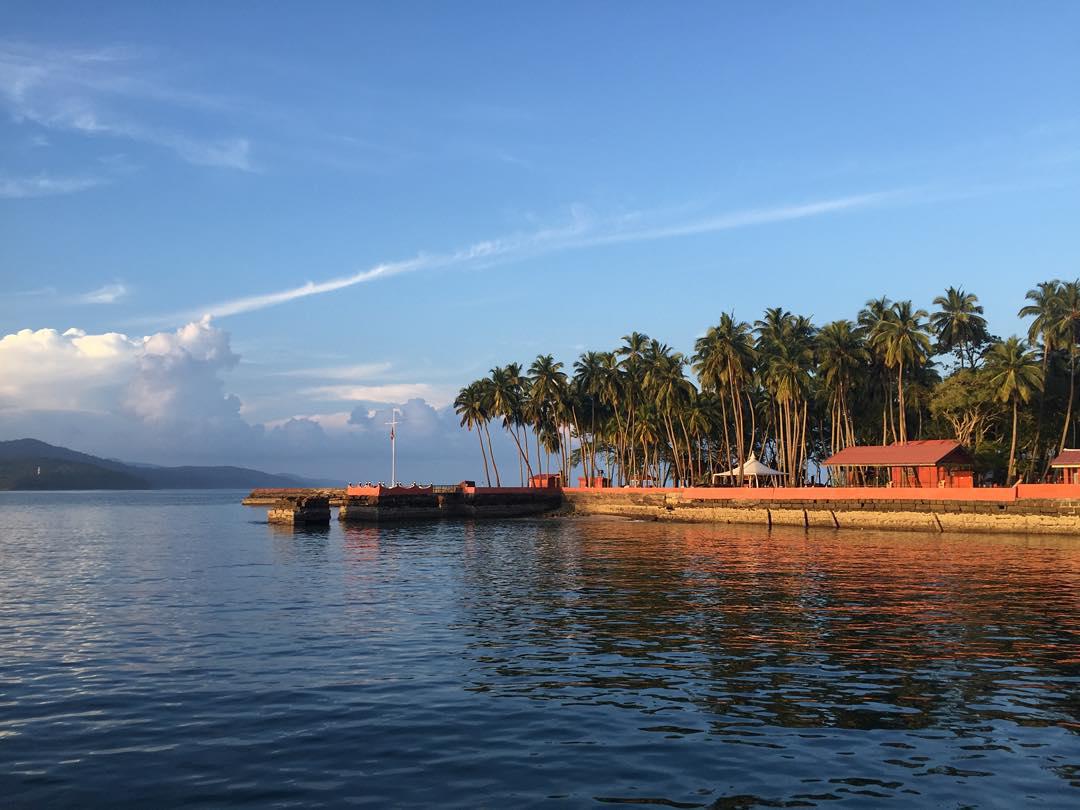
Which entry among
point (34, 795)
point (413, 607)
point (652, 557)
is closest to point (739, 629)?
point (413, 607)

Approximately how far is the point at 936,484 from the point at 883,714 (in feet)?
235

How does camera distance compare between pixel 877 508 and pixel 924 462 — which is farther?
pixel 924 462

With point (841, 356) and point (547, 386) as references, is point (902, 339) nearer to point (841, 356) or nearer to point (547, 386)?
point (841, 356)

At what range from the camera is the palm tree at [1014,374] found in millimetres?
79500

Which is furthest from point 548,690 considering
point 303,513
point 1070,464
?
point 303,513

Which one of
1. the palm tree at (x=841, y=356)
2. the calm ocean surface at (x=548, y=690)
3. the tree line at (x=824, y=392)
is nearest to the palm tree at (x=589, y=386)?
the tree line at (x=824, y=392)

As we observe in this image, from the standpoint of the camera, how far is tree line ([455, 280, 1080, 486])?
86938 mm

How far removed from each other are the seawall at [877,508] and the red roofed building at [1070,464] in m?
10.0

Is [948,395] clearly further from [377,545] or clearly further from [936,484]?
[377,545]

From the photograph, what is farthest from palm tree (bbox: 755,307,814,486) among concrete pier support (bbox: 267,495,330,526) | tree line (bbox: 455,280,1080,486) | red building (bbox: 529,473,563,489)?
concrete pier support (bbox: 267,495,330,526)

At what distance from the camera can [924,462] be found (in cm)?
8069

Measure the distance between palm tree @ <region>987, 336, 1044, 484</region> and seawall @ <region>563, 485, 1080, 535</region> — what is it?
1531 centimetres

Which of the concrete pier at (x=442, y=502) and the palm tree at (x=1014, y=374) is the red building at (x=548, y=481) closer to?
the concrete pier at (x=442, y=502)

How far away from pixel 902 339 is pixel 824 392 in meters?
15.7
